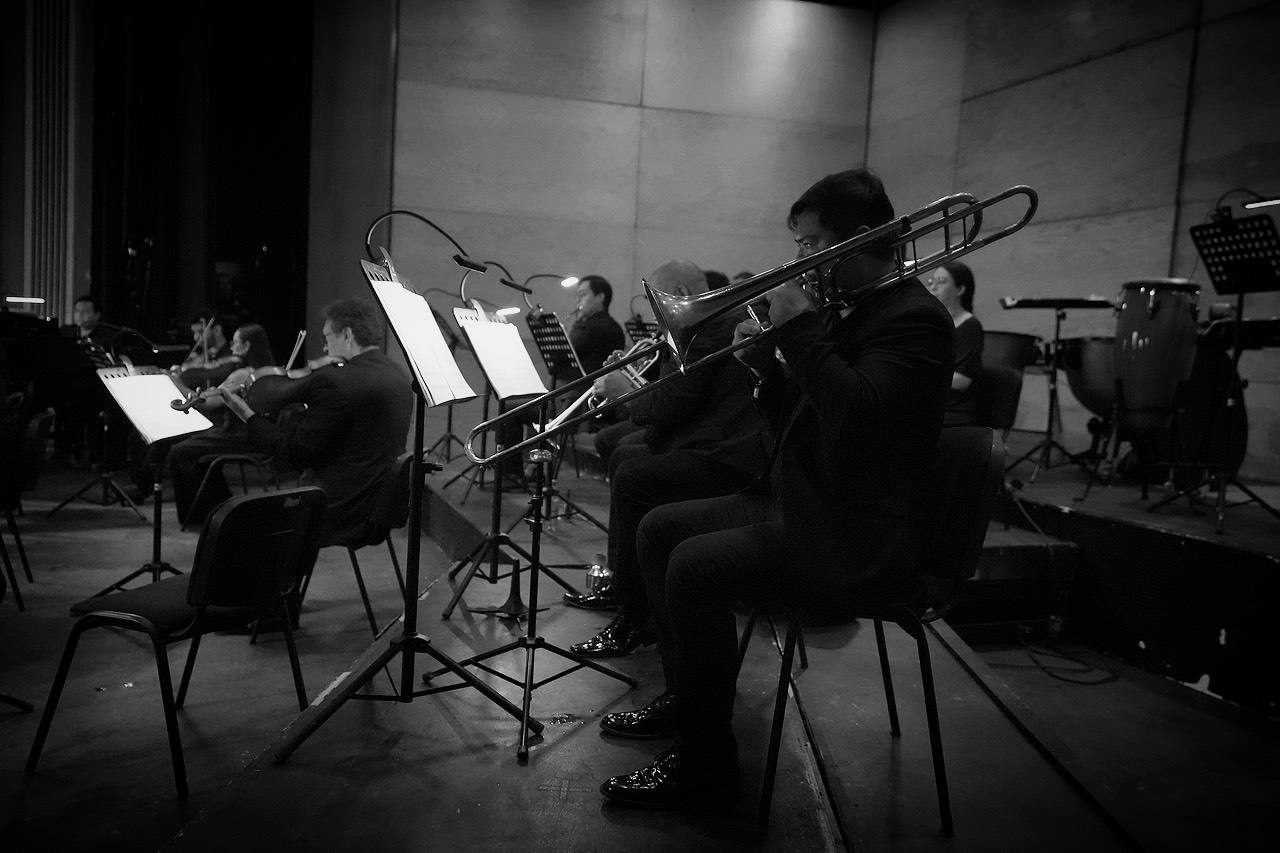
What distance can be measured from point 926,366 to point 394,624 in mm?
2175

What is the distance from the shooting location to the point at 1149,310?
435cm

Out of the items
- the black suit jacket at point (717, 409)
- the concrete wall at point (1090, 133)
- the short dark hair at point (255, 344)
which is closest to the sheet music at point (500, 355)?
the black suit jacket at point (717, 409)

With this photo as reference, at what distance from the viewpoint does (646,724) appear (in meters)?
2.37

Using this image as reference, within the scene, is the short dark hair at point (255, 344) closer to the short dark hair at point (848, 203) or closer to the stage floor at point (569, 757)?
the stage floor at point (569, 757)

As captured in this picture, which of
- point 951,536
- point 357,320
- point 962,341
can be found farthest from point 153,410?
point 962,341

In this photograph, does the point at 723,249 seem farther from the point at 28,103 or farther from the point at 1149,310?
the point at 28,103

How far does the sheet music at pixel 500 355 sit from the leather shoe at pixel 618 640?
3.08 ft

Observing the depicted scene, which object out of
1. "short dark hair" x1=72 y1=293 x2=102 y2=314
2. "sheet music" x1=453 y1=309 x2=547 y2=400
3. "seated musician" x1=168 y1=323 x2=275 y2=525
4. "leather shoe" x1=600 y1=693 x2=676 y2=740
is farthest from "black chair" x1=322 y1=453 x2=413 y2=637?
"short dark hair" x1=72 y1=293 x2=102 y2=314

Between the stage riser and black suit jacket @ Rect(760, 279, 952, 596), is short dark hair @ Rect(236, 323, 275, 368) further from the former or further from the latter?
black suit jacket @ Rect(760, 279, 952, 596)

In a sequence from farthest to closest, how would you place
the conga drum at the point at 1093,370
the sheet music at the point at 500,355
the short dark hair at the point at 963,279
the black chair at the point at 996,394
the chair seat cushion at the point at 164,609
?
1. the conga drum at the point at 1093,370
2. the black chair at the point at 996,394
3. the short dark hair at the point at 963,279
4. the sheet music at the point at 500,355
5. the chair seat cushion at the point at 164,609

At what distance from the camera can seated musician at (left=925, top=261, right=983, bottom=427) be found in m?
4.18

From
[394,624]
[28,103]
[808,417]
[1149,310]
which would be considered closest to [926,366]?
[808,417]

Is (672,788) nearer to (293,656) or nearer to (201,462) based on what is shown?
(293,656)

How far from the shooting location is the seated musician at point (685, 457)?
3.03m
